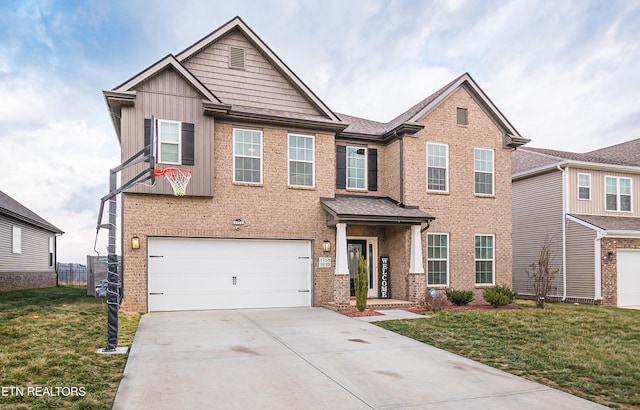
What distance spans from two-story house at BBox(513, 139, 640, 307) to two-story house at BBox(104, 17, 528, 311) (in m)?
3.61

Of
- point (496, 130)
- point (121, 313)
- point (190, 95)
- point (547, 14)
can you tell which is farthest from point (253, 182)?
point (547, 14)

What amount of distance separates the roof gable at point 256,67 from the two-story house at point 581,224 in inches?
→ 440

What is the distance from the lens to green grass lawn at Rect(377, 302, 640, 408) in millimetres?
7188

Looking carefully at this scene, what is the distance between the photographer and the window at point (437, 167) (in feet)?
58.0

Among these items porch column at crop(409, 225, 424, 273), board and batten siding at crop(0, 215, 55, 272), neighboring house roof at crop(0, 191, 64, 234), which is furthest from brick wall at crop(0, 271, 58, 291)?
porch column at crop(409, 225, 424, 273)

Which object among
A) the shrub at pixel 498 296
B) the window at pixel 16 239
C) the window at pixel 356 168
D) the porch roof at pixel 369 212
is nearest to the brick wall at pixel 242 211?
the porch roof at pixel 369 212

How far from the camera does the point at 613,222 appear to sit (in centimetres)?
2020

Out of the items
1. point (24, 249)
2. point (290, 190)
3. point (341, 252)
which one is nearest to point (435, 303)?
point (341, 252)

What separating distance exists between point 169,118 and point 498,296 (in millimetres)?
12099

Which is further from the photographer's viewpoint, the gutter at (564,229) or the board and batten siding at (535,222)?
the board and batten siding at (535,222)

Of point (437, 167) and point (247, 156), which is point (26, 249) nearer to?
point (247, 156)

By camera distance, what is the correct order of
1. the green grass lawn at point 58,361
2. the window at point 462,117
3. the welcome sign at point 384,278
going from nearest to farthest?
the green grass lawn at point 58,361 → the welcome sign at point 384,278 → the window at point 462,117

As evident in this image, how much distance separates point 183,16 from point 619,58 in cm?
1623

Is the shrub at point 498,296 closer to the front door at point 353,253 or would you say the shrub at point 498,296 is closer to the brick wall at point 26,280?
the front door at point 353,253
